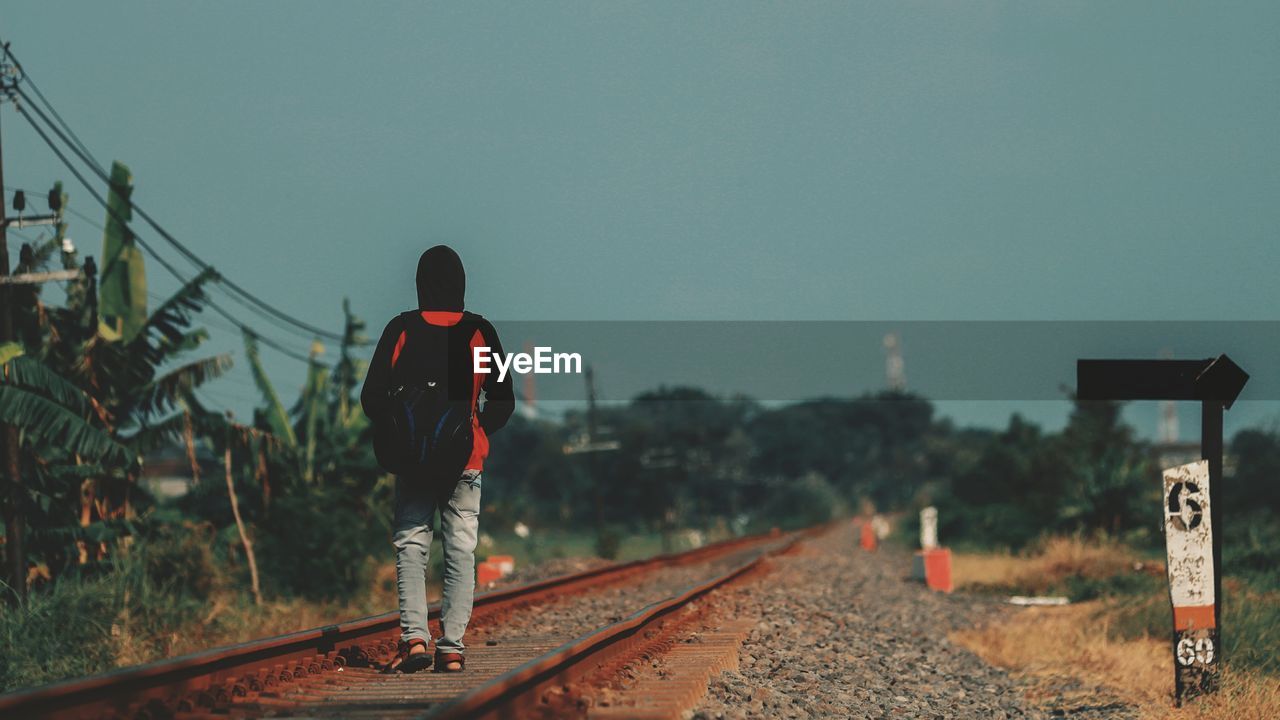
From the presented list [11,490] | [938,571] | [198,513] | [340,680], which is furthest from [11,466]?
[938,571]

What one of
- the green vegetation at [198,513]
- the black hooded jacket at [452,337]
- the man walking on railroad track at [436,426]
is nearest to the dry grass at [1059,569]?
the green vegetation at [198,513]

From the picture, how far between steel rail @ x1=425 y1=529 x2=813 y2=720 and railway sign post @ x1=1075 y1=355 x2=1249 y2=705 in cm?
344

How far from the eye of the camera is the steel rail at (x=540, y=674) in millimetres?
4117

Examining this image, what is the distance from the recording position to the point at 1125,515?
88.6ft

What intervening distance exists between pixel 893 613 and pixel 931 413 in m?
127

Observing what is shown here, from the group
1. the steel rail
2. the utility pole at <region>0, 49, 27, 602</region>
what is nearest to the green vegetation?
the utility pole at <region>0, 49, 27, 602</region>

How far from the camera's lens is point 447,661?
231 inches

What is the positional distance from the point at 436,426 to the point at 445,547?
2.39 feet

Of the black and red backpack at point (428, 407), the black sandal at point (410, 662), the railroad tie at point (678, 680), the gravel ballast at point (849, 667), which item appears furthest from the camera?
the gravel ballast at point (849, 667)

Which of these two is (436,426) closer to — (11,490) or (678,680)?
(678,680)

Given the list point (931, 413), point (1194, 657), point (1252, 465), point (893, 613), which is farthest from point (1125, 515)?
point (931, 413)

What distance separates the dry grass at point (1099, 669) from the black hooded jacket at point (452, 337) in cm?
458

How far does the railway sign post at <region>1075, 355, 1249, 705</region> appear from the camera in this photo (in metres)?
7.93

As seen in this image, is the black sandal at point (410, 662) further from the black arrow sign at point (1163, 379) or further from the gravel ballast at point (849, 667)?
the black arrow sign at point (1163, 379)
